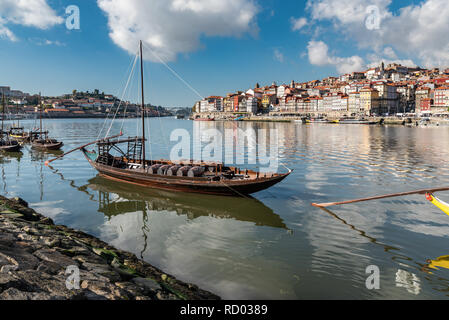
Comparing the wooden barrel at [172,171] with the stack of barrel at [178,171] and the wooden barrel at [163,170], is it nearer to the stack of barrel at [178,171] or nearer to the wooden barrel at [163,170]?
the stack of barrel at [178,171]

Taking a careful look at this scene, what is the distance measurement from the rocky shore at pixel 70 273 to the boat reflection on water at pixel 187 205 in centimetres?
475

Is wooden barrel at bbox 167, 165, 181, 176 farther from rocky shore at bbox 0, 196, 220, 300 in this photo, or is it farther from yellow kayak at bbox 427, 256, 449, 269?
yellow kayak at bbox 427, 256, 449, 269

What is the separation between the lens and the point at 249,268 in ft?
26.2

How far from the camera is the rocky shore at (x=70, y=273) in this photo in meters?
5.02

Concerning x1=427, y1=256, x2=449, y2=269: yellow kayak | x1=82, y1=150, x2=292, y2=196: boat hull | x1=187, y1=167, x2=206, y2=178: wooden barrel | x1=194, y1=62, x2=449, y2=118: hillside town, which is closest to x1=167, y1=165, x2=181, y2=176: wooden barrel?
x1=82, y1=150, x2=292, y2=196: boat hull

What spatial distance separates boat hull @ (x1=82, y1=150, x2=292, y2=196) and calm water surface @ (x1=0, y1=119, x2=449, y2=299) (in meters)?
0.44

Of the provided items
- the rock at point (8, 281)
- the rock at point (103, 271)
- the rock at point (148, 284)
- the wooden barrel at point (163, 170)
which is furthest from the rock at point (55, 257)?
the wooden barrel at point (163, 170)

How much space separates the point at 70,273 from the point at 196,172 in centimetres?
1012

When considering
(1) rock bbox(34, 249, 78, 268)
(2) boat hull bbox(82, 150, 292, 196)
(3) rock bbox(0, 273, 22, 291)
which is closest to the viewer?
(3) rock bbox(0, 273, 22, 291)

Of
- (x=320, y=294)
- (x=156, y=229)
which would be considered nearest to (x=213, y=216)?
(x=156, y=229)

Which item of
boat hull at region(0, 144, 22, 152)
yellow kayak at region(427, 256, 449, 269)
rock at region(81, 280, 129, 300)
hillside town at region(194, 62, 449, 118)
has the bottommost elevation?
yellow kayak at region(427, 256, 449, 269)

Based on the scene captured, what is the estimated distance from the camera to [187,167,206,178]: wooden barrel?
15.5 metres

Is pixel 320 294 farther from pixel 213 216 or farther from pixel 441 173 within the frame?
pixel 441 173

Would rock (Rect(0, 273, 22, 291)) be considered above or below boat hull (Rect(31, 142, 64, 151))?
below
